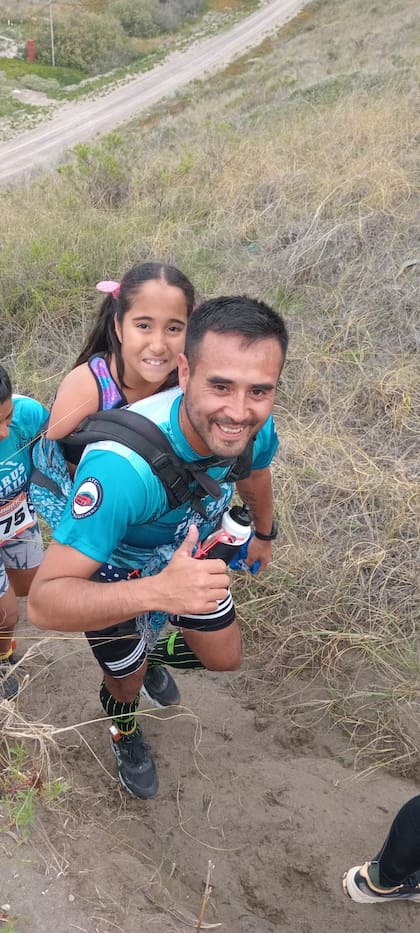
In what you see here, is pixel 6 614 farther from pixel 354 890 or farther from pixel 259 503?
pixel 354 890

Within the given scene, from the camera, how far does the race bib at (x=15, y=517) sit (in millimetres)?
2391

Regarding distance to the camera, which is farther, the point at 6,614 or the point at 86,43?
the point at 86,43

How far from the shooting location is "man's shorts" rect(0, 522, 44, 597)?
2.53 metres

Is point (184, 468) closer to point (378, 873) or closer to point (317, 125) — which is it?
point (378, 873)

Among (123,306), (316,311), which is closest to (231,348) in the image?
(123,306)

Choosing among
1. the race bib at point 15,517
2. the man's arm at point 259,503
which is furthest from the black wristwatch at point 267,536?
the race bib at point 15,517

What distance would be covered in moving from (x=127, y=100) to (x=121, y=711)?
87.6 feet

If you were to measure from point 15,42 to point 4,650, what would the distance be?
3736 centimetres

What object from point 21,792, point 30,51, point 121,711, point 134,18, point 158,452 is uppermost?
point 134,18

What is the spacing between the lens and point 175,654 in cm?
233

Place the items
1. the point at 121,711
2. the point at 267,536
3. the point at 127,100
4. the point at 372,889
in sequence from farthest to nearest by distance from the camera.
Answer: the point at 127,100, the point at 267,536, the point at 121,711, the point at 372,889

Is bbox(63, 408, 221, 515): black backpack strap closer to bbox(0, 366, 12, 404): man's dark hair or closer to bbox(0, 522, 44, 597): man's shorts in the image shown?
bbox(0, 366, 12, 404): man's dark hair

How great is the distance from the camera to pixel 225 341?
1489mm

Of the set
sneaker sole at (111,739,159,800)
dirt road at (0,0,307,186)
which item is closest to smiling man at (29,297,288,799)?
sneaker sole at (111,739,159,800)
